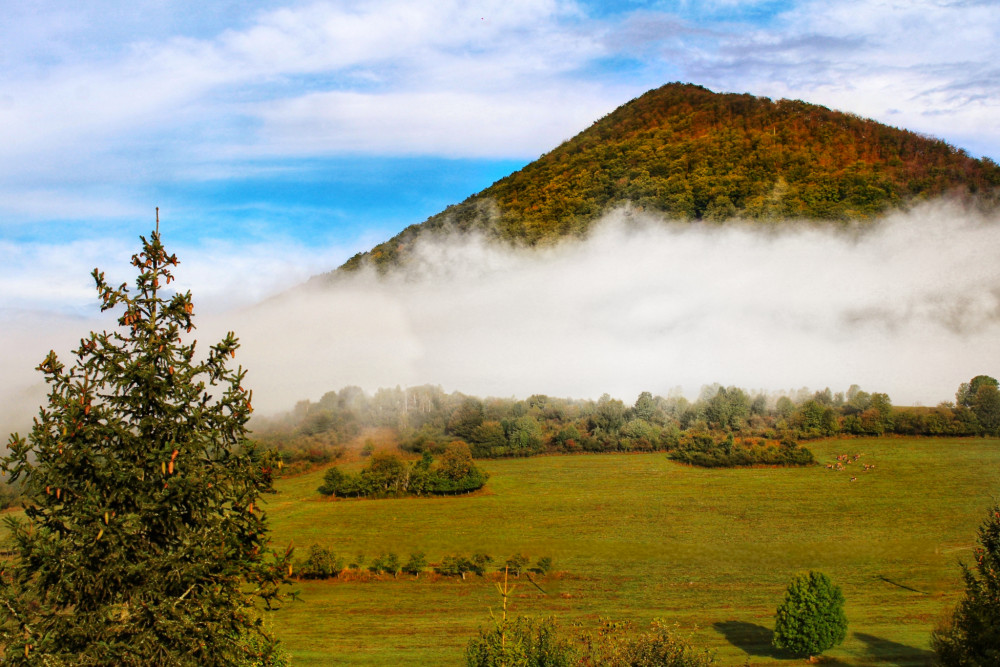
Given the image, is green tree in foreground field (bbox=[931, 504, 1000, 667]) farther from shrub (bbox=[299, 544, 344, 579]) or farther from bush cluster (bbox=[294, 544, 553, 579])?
shrub (bbox=[299, 544, 344, 579])

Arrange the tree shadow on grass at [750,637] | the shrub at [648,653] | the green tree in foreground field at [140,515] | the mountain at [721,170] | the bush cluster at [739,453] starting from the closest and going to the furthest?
1. the green tree in foreground field at [140,515]
2. the shrub at [648,653]
3. the tree shadow on grass at [750,637]
4. the bush cluster at [739,453]
5. the mountain at [721,170]

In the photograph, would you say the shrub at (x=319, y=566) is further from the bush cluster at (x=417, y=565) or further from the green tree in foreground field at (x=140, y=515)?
the green tree in foreground field at (x=140, y=515)

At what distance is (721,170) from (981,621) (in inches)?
1750

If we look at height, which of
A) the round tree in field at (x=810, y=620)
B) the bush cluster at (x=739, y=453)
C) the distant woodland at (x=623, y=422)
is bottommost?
the round tree in field at (x=810, y=620)

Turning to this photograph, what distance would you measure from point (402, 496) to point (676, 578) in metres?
17.2

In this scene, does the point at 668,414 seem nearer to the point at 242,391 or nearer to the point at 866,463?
the point at 866,463

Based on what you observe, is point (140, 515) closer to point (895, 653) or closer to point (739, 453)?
point (895, 653)

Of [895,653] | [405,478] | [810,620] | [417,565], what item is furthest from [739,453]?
[417,565]

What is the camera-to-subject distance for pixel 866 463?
43.4 meters

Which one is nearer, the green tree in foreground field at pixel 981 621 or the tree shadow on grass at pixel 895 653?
the green tree in foreground field at pixel 981 621

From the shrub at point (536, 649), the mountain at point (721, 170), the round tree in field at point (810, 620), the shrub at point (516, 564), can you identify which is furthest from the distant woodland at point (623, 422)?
the shrub at point (536, 649)

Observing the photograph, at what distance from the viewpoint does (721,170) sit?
5600cm

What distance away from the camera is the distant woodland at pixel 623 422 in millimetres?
44656

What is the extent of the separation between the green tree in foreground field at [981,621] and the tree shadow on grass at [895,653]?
6614mm
